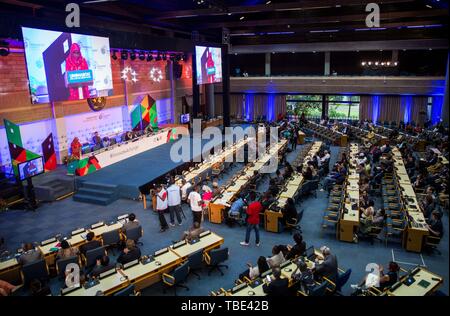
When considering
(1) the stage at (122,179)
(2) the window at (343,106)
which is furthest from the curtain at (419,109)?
(1) the stage at (122,179)

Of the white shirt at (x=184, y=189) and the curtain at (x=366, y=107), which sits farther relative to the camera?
the curtain at (x=366, y=107)

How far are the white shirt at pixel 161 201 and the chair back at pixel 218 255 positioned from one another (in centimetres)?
307

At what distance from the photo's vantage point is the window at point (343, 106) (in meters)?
28.6

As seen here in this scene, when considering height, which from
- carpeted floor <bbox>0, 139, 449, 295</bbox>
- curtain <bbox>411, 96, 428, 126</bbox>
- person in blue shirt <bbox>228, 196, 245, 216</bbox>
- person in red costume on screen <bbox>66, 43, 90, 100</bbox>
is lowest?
carpeted floor <bbox>0, 139, 449, 295</bbox>

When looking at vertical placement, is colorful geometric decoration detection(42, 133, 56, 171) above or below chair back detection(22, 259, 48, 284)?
above

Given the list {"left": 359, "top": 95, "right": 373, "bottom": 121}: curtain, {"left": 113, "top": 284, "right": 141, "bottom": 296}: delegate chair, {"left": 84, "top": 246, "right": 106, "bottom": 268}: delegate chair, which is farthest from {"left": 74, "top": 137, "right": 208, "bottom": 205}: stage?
{"left": 359, "top": 95, "right": 373, "bottom": 121}: curtain

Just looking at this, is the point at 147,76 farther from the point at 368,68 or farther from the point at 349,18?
the point at 368,68

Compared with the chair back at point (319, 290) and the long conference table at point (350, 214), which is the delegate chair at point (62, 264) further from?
the long conference table at point (350, 214)

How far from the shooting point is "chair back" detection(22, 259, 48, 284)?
7.52 metres

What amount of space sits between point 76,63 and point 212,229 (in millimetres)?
8058

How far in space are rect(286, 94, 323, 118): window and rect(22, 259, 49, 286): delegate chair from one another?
84.2ft

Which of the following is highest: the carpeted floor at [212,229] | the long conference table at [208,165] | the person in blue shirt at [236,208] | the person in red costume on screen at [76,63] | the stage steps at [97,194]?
the person in red costume on screen at [76,63]

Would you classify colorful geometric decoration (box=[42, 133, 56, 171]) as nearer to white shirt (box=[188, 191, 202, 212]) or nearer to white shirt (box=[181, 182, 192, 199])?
white shirt (box=[181, 182, 192, 199])
